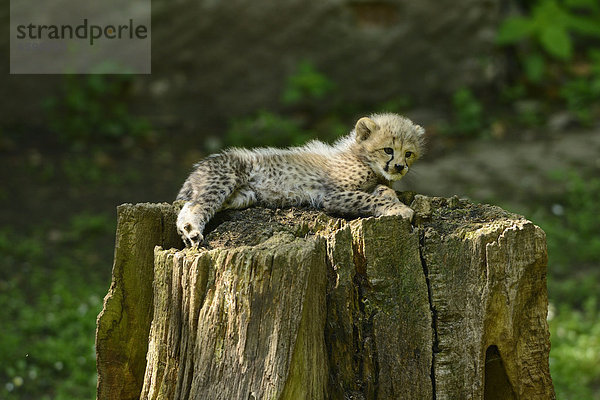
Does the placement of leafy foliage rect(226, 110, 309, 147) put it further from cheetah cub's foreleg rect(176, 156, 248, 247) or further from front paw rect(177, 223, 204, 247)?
front paw rect(177, 223, 204, 247)

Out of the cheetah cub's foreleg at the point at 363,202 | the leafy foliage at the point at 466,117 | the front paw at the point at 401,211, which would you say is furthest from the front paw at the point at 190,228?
the leafy foliage at the point at 466,117

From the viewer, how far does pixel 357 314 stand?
3623mm

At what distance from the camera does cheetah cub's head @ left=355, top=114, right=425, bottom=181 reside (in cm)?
471

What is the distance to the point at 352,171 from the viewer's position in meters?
4.79

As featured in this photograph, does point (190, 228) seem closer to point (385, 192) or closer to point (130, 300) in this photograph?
point (130, 300)

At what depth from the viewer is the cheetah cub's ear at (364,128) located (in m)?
4.83

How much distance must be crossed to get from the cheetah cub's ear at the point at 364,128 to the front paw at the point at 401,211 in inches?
32.5

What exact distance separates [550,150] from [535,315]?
6.87 m

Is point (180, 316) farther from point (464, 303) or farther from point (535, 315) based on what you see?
point (535, 315)

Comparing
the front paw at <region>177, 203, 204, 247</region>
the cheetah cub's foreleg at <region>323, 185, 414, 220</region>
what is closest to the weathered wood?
the front paw at <region>177, 203, 204, 247</region>

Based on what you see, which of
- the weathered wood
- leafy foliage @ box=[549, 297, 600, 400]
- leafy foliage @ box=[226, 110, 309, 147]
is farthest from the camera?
leafy foliage @ box=[226, 110, 309, 147]

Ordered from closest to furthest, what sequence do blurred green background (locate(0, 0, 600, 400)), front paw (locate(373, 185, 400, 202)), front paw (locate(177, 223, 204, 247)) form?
front paw (locate(177, 223, 204, 247)) < front paw (locate(373, 185, 400, 202)) < blurred green background (locate(0, 0, 600, 400))

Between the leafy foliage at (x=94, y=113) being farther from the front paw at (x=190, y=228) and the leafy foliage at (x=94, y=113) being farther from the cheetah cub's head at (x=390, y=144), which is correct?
the front paw at (x=190, y=228)

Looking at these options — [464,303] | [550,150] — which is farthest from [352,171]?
[550,150]
